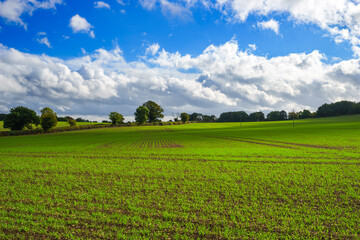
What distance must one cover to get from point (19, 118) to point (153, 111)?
73.5 meters

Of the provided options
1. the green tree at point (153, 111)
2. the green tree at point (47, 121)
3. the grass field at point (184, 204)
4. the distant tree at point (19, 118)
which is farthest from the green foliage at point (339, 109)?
the distant tree at point (19, 118)

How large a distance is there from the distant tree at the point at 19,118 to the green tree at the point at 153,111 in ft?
214

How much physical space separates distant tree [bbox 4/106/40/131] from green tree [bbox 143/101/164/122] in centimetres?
6532

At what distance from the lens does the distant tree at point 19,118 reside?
7656cm

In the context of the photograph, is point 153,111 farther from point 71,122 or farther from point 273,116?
point 273,116

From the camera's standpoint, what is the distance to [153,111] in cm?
13312

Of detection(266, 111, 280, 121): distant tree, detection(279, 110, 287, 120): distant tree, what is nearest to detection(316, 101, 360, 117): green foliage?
detection(279, 110, 287, 120): distant tree

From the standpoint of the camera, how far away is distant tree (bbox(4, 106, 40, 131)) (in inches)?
3014

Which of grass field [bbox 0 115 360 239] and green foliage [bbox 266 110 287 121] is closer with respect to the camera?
grass field [bbox 0 115 360 239]

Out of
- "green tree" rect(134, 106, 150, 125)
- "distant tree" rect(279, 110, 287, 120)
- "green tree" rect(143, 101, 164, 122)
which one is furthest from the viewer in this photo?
"distant tree" rect(279, 110, 287, 120)

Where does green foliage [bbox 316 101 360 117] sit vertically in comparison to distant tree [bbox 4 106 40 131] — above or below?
above

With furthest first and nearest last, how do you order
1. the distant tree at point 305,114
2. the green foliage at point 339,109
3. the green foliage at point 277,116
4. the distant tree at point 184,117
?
1. the green foliage at point 277,116
2. the distant tree at point 305,114
3. the distant tree at point 184,117
4. the green foliage at point 339,109

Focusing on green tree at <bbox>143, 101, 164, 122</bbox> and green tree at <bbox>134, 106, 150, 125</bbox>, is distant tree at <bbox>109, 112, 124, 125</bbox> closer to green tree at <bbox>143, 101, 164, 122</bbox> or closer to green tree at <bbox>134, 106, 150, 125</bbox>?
green tree at <bbox>134, 106, 150, 125</bbox>

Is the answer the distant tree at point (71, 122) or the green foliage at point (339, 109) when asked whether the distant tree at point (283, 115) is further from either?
the distant tree at point (71, 122)
